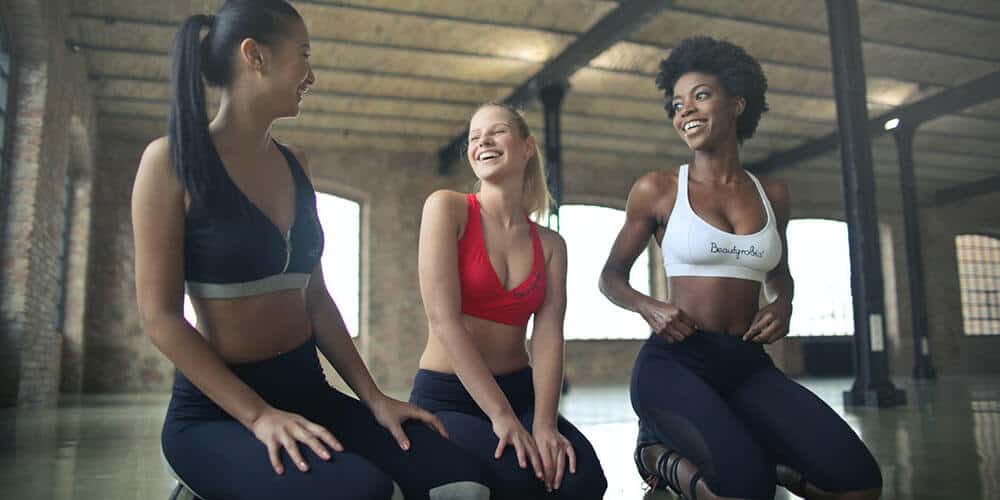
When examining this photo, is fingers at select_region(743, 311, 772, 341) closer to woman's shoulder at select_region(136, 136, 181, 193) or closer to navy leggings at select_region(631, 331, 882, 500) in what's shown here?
navy leggings at select_region(631, 331, 882, 500)

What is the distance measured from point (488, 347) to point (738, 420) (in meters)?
0.69

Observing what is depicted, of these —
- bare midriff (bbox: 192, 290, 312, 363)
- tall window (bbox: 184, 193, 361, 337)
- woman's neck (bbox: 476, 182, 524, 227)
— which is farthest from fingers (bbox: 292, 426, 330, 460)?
tall window (bbox: 184, 193, 361, 337)

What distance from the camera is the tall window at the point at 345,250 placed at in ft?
44.7

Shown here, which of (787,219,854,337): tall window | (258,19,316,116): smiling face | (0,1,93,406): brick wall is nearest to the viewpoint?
(258,19,316,116): smiling face

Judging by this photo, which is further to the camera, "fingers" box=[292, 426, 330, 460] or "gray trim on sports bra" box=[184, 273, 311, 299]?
"gray trim on sports bra" box=[184, 273, 311, 299]

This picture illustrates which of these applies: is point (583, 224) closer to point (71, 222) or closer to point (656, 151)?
point (656, 151)

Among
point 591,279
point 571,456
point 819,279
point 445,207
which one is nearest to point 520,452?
point 571,456

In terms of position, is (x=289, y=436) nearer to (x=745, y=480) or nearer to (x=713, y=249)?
(x=745, y=480)

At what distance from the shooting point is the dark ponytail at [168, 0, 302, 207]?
4.76 ft

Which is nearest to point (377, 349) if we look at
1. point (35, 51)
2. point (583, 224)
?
point (583, 224)

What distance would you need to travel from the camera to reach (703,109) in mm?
2477

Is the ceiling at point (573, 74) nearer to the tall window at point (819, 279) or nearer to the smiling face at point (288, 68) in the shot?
the tall window at point (819, 279)

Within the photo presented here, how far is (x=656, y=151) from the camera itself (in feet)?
46.4

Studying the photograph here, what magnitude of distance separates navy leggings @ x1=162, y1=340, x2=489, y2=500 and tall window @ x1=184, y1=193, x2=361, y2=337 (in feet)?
39.7
